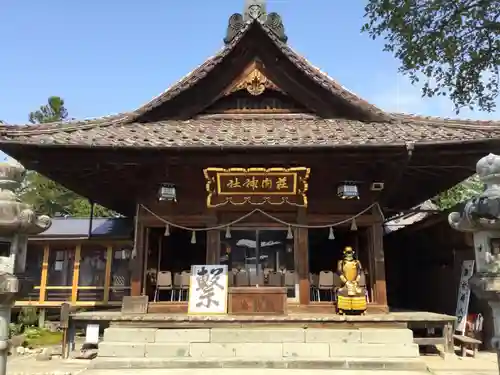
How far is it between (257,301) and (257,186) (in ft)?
8.29

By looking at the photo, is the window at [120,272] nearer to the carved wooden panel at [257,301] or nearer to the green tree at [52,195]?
the carved wooden panel at [257,301]

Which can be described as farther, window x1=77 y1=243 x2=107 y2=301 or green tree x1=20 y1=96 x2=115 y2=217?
green tree x1=20 y1=96 x2=115 y2=217

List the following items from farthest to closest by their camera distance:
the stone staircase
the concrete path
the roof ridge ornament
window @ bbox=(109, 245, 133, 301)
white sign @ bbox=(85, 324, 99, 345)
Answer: window @ bbox=(109, 245, 133, 301) < the roof ridge ornament < white sign @ bbox=(85, 324, 99, 345) < the stone staircase < the concrete path

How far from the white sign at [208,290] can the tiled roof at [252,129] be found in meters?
2.82

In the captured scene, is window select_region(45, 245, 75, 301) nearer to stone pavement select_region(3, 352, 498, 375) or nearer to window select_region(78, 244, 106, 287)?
window select_region(78, 244, 106, 287)

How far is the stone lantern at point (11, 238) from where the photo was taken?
227 inches

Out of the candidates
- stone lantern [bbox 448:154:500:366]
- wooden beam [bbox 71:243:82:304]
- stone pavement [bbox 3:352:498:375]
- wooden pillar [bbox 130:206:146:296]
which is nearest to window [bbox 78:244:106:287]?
wooden beam [bbox 71:243:82:304]

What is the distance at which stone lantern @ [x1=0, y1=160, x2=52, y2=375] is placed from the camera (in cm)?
577

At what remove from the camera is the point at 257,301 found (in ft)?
31.5

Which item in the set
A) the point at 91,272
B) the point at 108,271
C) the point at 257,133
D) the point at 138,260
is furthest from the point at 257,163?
the point at 91,272

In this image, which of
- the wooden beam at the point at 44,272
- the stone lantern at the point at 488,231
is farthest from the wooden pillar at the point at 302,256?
the wooden beam at the point at 44,272

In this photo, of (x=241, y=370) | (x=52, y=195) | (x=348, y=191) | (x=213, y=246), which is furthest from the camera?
(x=52, y=195)

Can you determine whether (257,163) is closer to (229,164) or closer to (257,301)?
(229,164)

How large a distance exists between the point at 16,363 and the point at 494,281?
9.31 m
